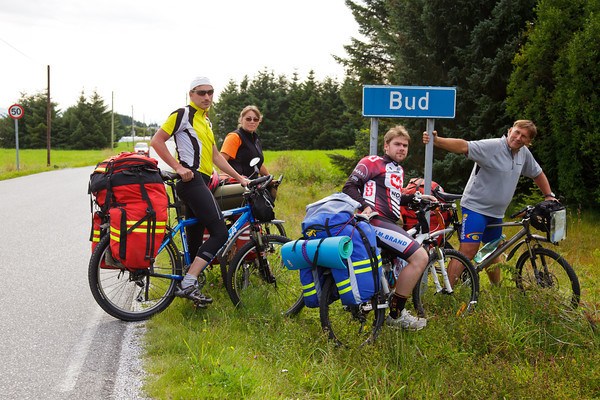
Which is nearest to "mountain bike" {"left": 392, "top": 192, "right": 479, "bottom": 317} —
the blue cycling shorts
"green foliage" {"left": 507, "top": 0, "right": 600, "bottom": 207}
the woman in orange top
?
the blue cycling shorts

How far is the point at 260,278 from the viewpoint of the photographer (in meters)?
5.46

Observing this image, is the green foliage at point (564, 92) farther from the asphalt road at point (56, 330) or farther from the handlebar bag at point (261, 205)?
the asphalt road at point (56, 330)

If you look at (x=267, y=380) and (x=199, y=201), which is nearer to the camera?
(x=267, y=380)

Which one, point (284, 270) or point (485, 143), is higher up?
point (485, 143)

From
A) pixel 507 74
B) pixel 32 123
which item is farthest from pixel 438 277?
pixel 32 123

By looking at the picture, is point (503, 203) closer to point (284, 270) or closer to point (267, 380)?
point (284, 270)

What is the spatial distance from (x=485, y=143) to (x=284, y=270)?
235 centimetres

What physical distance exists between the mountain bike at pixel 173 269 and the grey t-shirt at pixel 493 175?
2.01 meters

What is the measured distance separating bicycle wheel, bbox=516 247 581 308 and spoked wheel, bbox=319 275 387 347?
1.64m

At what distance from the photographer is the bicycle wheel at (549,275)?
519cm

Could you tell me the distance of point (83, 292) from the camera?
6.11 meters

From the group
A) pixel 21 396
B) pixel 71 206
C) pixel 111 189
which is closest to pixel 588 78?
pixel 111 189

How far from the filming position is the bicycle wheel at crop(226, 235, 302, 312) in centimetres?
523

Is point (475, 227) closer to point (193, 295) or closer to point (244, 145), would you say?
point (244, 145)
